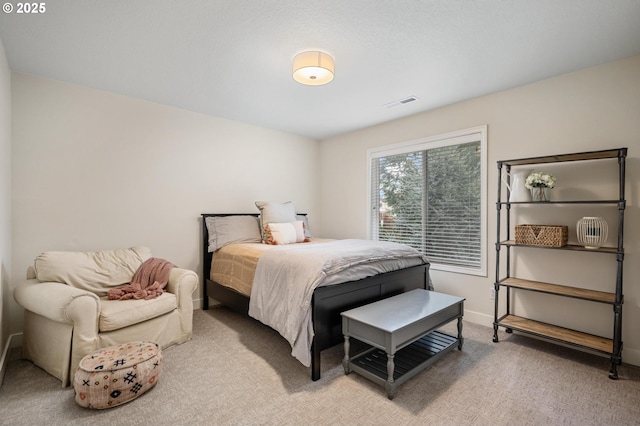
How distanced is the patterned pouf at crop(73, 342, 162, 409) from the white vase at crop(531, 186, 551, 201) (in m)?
3.28

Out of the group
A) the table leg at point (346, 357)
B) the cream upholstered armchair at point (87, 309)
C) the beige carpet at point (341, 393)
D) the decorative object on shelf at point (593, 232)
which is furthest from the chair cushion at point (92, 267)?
the decorative object on shelf at point (593, 232)

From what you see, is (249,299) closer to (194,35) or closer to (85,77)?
(194,35)

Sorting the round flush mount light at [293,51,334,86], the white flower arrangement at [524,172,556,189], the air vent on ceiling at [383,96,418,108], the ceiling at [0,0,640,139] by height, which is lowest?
the white flower arrangement at [524,172,556,189]

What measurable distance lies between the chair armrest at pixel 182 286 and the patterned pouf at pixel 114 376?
27.8 inches

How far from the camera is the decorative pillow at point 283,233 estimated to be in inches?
142

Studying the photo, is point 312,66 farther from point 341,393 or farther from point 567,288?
point 567,288

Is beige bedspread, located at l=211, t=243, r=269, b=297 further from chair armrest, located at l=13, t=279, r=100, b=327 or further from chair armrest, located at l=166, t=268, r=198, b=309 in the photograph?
chair armrest, located at l=13, t=279, r=100, b=327

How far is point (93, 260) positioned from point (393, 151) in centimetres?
356

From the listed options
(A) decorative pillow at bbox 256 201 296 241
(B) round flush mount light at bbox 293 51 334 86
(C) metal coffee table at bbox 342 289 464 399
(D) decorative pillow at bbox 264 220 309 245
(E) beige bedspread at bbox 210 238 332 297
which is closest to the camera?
(C) metal coffee table at bbox 342 289 464 399

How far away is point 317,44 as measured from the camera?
224cm

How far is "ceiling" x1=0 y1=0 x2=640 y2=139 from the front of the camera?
1.87m

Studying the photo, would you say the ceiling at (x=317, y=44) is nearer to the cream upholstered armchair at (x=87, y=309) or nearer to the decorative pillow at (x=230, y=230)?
the decorative pillow at (x=230, y=230)

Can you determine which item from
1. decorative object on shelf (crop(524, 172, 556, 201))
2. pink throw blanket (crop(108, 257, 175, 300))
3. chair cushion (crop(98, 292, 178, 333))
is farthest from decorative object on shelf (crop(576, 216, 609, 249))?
pink throw blanket (crop(108, 257, 175, 300))

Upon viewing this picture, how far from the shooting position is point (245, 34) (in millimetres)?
2119
